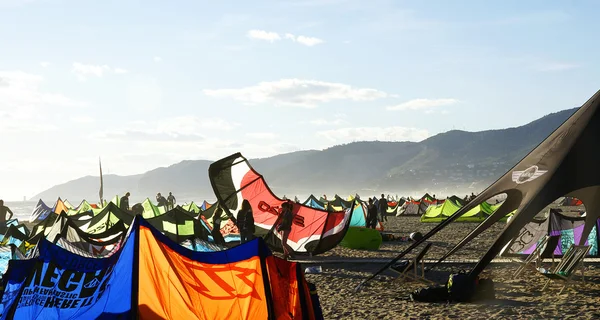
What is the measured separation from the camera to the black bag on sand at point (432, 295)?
11086 mm

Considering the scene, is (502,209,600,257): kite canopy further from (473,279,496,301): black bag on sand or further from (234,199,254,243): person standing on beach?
(234,199,254,243): person standing on beach

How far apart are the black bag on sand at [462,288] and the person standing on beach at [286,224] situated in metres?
5.96

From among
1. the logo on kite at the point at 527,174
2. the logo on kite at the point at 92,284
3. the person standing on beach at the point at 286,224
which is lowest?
the logo on kite at the point at 92,284

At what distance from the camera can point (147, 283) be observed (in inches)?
298

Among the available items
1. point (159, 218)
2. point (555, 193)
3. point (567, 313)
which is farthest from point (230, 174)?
point (567, 313)

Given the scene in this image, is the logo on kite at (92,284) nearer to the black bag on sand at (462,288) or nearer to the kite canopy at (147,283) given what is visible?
the kite canopy at (147,283)

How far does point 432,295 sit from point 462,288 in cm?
49

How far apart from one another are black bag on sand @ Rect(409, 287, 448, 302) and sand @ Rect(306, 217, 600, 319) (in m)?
0.15

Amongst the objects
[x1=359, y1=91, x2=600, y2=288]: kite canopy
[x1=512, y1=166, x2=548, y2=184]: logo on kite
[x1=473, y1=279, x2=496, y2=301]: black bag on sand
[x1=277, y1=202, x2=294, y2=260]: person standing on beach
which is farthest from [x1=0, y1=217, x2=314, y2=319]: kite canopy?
[x1=277, y1=202, x2=294, y2=260]: person standing on beach

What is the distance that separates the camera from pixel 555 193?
1149cm

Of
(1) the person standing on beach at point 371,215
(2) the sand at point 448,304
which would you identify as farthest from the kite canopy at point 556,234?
(1) the person standing on beach at point 371,215

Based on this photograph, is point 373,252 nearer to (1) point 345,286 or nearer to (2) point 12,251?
(1) point 345,286

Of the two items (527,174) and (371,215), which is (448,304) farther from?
(371,215)

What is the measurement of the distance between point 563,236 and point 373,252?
530 cm
